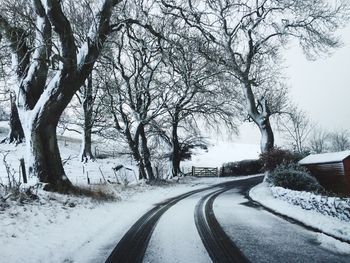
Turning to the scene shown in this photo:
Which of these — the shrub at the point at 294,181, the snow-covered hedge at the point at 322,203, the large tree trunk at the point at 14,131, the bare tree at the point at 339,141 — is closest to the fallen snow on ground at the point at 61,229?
the snow-covered hedge at the point at 322,203

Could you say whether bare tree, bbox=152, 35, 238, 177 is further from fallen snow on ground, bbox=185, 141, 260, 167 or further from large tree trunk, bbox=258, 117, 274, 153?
fallen snow on ground, bbox=185, 141, 260, 167

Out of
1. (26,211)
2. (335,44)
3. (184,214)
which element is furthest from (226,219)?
(335,44)

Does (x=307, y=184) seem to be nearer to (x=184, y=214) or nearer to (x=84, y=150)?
(x=184, y=214)

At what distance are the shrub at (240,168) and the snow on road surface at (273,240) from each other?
33.9m

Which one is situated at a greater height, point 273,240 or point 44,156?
point 44,156

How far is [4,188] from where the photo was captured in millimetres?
10672

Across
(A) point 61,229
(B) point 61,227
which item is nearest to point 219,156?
(B) point 61,227

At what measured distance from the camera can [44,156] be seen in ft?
42.7

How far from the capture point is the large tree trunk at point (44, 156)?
12758 mm

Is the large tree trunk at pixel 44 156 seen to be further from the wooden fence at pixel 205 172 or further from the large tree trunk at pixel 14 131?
the wooden fence at pixel 205 172

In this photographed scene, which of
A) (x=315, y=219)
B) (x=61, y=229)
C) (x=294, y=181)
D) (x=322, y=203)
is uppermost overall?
(x=294, y=181)

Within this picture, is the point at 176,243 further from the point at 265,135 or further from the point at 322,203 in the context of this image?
the point at 265,135

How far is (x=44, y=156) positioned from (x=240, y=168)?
36235mm

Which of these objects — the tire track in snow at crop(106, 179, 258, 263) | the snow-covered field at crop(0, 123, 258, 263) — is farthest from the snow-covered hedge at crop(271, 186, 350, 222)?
the snow-covered field at crop(0, 123, 258, 263)
